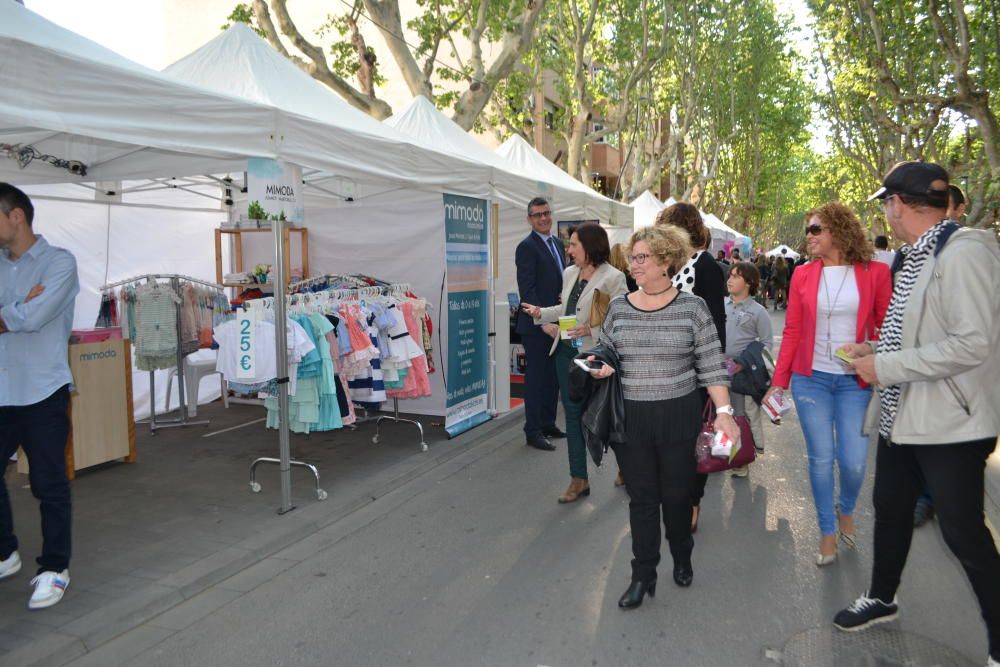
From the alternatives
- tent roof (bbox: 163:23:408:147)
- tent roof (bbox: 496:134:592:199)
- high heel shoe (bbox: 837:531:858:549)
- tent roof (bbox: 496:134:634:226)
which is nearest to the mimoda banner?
tent roof (bbox: 163:23:408:147)

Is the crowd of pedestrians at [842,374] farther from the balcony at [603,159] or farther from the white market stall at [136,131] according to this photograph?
the balcony at [603,159]

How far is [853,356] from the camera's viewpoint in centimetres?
312

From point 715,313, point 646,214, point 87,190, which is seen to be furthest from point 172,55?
point 715,313

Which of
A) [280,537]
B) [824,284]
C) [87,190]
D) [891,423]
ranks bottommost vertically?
[280,537]

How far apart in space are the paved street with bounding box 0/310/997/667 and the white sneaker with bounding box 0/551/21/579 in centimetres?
42

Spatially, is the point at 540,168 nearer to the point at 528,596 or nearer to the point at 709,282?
the point at 709,282

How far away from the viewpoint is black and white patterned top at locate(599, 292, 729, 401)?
11.3 feet

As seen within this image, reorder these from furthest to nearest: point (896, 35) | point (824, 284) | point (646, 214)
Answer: point (646, 214), point (896, 35), point (824, 284)

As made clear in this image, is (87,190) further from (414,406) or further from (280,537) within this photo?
(280,537)

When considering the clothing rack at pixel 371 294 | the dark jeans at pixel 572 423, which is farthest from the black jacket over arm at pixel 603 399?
the clothing rack at pixel 371 294

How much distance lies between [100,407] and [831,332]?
5.74 meters

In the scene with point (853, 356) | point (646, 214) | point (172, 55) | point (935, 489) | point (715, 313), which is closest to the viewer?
point (935, 489)

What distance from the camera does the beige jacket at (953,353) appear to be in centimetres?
266

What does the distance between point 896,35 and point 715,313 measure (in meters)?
12.7
